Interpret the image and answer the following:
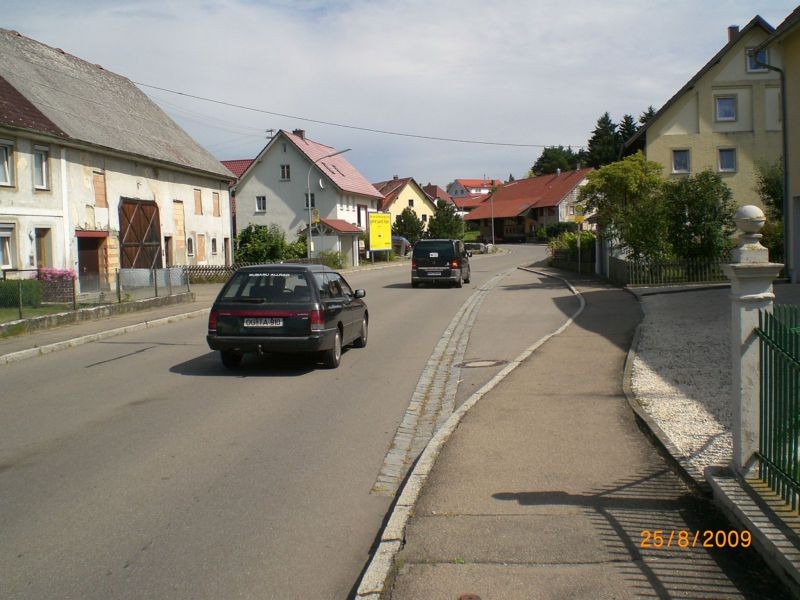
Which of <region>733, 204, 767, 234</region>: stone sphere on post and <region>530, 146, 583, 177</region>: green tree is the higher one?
<region>530, 146, 583, 177</region>: green tree

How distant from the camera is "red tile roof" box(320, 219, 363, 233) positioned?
2189 inches

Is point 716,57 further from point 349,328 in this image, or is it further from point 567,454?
point 567,454

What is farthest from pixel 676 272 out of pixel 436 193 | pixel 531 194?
pixel 436 193

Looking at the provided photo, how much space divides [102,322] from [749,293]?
647 inches

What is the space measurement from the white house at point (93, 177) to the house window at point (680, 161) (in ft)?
77.4

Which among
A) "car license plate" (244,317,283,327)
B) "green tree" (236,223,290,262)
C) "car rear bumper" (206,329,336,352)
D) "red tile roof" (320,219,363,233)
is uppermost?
"red tile roof" (320,219,363,233)

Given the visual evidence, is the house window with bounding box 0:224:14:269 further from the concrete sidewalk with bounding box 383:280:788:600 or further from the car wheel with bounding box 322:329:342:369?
the concrete sidewalk with bounding box 383:280:788:600

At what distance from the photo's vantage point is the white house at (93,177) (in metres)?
26.0

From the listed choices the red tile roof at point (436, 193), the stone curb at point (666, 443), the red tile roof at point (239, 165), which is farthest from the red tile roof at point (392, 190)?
A: the stone curb at point (666, 443)

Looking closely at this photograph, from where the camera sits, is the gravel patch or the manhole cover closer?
the gravel patch

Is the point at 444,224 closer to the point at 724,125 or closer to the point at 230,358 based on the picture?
the point at 724,125

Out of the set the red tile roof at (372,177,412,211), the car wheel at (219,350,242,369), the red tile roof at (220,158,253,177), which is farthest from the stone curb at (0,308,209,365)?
the red tile roof at (372,177,412,211)
